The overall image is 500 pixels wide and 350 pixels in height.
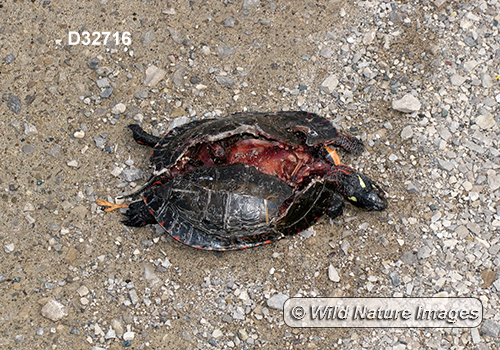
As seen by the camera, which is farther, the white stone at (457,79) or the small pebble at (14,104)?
the white stone at (457,79)

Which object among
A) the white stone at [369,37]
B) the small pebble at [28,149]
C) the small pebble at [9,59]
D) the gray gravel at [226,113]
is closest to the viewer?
the gray gravel at [226,113]

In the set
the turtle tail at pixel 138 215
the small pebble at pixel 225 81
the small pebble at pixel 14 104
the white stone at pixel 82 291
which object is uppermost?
the small pebble at pixel 225 81

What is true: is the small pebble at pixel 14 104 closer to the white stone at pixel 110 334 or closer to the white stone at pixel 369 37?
the white stone at pixel 110 334

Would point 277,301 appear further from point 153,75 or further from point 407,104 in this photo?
point 153,75

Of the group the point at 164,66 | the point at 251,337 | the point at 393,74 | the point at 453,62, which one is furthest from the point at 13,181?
the point at 453,62

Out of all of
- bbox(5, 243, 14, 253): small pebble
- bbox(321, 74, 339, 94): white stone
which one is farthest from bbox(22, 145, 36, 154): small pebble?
bbox(321, 74, 339, 94): white stone

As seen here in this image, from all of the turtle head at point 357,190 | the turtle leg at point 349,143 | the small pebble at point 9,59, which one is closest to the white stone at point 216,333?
the turtle head at point 357,190
